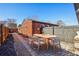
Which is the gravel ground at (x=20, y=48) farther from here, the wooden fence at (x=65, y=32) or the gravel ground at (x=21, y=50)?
the wooden fence at (x=65, y=32)

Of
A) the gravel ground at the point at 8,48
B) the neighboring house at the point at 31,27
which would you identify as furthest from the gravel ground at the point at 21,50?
the neighboring house at the point at 31,27

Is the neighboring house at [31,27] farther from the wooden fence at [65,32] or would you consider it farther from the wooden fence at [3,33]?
the wooden fence at [3,33]

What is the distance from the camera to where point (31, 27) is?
201 centimetres

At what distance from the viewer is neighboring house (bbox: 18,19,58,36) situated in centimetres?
197

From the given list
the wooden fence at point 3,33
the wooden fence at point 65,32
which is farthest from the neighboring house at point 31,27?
the wooden fence at point 3,33

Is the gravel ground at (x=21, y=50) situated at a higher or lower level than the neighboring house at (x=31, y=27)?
lower

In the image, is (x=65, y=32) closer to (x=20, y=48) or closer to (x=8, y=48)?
(x=20, y=48)

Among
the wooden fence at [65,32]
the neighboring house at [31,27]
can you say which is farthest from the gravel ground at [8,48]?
the wooden fence at [65,32]

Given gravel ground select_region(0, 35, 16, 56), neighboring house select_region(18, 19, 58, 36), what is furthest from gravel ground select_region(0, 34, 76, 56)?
neighboring house select_region(18, 19, 58, 36)

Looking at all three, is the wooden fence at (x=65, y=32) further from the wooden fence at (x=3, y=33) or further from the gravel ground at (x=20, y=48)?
the wooden fence at (x=3, y=33)

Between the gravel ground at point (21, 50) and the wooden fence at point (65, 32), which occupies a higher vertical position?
the wooden fence at point (65, 32)

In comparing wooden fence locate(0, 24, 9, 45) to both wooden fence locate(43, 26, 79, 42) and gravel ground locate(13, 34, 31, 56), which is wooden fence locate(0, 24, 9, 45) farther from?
wooden fence locate(43, 26, 79, 42)

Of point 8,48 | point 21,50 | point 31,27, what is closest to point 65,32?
point 31,27

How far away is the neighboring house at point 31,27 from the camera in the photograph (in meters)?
1.97
